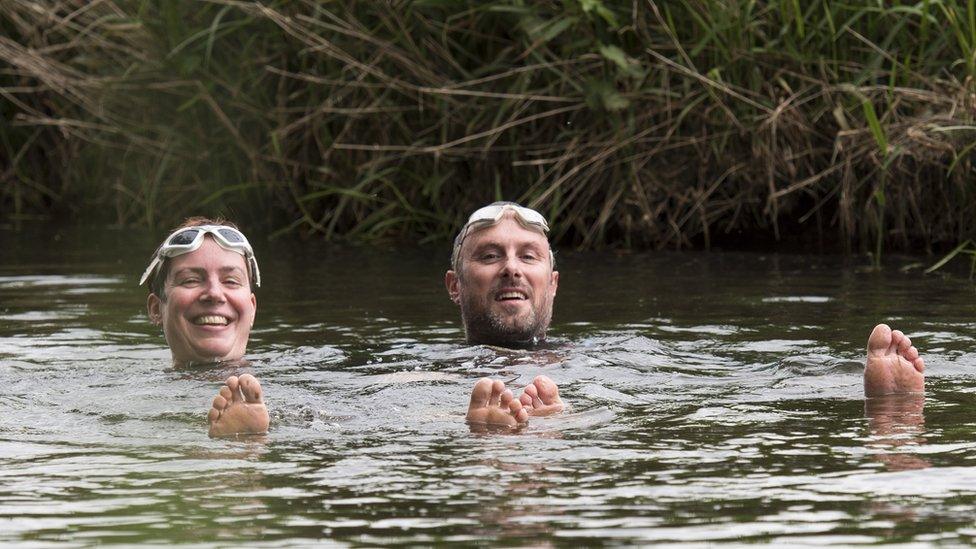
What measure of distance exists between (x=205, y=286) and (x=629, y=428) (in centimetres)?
243

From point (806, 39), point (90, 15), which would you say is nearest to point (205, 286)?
point (806, 39)

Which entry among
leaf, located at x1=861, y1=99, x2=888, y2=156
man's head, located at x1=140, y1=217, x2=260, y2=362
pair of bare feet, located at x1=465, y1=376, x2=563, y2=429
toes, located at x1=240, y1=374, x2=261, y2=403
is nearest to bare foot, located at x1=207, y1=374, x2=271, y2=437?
toes, located at x1=240, y1=374, x2=261, y2=403

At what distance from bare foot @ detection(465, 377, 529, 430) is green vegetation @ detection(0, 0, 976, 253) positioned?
533cm

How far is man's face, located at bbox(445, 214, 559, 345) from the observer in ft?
27.1

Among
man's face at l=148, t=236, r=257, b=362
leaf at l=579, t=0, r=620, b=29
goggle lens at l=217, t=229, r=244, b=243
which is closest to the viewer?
man's face at l=148, t=236, r=257, b=362

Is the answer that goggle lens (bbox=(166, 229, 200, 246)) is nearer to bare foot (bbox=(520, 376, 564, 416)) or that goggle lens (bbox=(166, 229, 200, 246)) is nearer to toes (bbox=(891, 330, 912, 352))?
bare foot (bbox=(520, 376, 564, 416))

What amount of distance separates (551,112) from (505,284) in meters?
3.88

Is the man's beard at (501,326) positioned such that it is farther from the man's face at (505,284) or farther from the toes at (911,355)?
the toes at (911,355)

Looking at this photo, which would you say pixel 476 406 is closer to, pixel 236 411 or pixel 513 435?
pixel 513 435

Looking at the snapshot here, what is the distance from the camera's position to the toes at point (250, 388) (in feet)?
18.6

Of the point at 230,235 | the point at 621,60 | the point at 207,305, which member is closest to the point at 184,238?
the point at 230,235

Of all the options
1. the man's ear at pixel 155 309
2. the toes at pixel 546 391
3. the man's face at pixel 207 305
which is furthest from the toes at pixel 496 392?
the man's ear at pixel 155 309

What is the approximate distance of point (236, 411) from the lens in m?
5.73

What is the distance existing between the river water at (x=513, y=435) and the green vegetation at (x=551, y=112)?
1.20 metres
